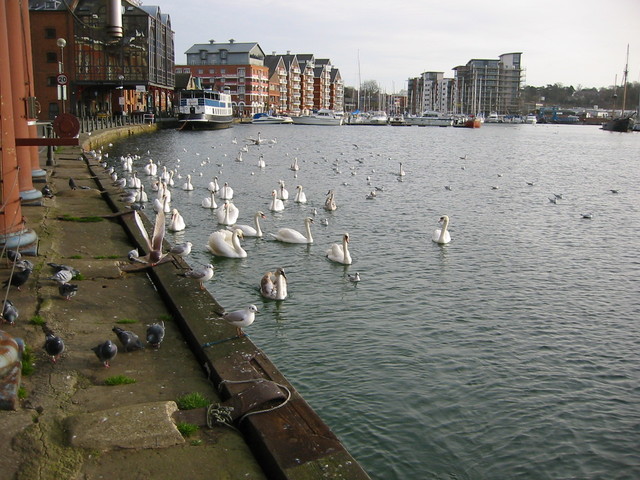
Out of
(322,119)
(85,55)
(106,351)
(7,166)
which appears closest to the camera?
(106,351)

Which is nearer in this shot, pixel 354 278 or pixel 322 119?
pixel 354 278

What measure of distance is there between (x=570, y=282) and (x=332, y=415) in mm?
8203

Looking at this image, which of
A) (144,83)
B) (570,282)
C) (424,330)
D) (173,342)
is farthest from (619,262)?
(144,83)

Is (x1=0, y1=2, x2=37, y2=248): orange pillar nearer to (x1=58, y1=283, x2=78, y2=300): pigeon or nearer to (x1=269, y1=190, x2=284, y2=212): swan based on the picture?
(x1=58, y1=283, x2=78, y2=300): pigeon

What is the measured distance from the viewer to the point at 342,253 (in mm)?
14555

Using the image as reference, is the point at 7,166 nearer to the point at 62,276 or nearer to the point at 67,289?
the point at 62,276

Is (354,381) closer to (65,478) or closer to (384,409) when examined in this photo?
(384,409)

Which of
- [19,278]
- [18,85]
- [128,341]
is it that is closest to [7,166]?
[19,278]

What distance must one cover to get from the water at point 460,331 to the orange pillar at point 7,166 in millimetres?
3723

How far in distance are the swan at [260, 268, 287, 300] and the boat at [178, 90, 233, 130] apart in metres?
65.3

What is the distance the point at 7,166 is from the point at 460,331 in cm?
781

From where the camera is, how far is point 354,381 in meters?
8.48

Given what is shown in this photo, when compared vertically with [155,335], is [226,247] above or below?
below

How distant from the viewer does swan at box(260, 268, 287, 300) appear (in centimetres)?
1175
